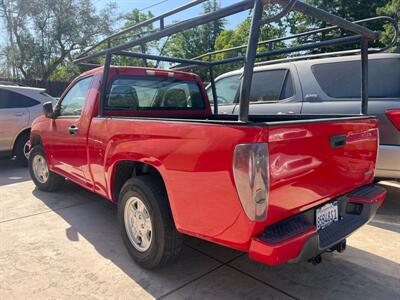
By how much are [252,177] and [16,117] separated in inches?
261

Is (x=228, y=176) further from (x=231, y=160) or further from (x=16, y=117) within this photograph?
(x=16, y=117)

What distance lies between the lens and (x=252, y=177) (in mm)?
2014

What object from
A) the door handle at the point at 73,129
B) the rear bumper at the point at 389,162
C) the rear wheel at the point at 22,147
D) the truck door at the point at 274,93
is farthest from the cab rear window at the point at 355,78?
the rear wheel at the point at 22,147

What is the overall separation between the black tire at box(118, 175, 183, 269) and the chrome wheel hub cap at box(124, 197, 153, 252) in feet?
0.27

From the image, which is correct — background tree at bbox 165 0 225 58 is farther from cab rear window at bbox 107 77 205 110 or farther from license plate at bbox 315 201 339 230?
license plate at bbox 315 201 339 230

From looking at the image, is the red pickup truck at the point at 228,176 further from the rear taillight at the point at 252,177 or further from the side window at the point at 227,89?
the side window at the point at 227,89

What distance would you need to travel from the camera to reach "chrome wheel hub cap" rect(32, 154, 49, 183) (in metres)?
5.26

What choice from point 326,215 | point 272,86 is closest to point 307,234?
point 326,215

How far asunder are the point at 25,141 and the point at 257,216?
6681 millimetres

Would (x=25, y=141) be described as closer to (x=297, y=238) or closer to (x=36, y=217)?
(x=36, y=217)

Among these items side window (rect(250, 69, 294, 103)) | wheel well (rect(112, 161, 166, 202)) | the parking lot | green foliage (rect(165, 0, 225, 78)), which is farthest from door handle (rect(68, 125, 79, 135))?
green foliage (rect(165, 0, 225, 78))

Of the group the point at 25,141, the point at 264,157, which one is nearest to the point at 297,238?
the point at 264,157

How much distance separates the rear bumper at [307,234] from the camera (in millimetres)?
2047

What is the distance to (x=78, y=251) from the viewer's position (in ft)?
11.2
